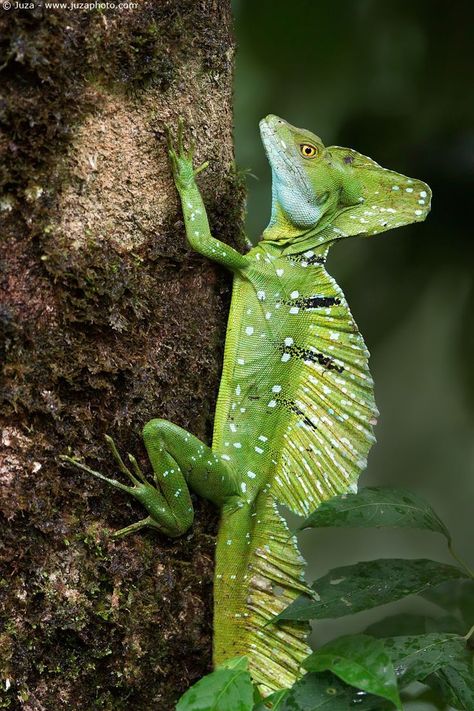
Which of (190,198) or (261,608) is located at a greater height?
(190,198)

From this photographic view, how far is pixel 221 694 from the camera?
171cm

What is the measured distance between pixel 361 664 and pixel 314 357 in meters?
1.13

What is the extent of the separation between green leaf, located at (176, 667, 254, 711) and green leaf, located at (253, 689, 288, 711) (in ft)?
0.30

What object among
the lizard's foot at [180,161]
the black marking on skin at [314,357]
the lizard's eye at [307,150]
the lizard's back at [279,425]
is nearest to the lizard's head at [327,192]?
the lizard's eye at [307,150]

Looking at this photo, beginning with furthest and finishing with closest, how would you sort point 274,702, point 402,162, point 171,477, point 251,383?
1. point 402,162
2. point 251,383
3. point 171,477
4. point 274,702

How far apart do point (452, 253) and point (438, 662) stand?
2.04m

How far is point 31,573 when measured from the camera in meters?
1.90

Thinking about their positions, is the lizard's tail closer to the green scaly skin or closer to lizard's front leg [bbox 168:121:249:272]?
the green scaly skin

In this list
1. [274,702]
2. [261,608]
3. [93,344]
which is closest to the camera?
[274,702]

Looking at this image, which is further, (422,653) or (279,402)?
(279,402)

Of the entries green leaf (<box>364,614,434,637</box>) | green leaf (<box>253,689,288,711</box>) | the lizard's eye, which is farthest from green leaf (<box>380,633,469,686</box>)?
the lizard's eye

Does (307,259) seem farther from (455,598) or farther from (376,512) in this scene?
(455,598)

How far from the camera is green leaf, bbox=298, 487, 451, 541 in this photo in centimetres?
203

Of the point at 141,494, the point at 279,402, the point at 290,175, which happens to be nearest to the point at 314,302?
the point at 279,402
